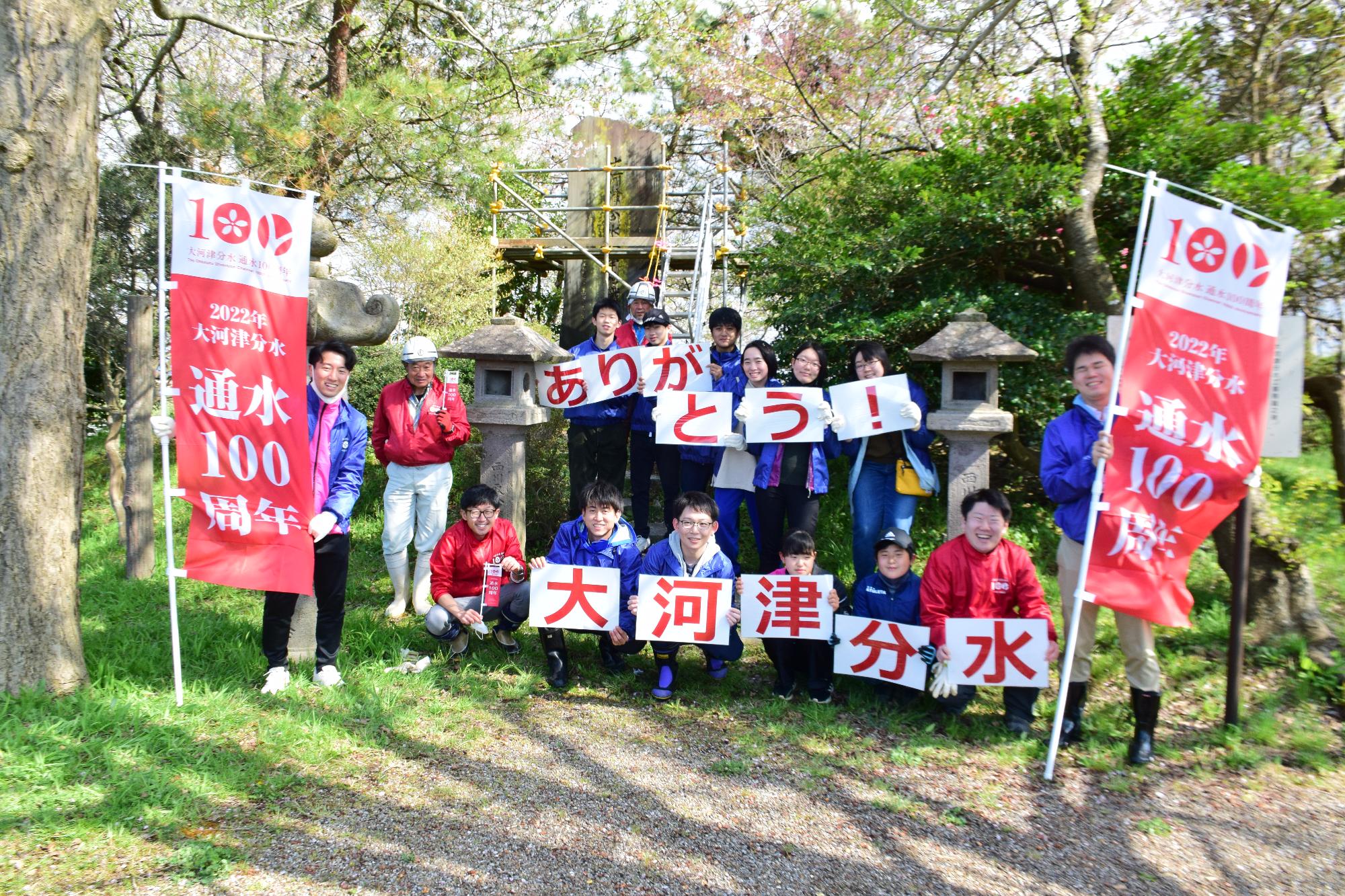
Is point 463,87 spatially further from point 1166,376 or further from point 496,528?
point 1166,376

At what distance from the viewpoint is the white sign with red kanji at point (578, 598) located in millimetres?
4758

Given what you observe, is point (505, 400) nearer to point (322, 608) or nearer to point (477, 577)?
point (477, 577)

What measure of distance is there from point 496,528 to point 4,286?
8.53 ft

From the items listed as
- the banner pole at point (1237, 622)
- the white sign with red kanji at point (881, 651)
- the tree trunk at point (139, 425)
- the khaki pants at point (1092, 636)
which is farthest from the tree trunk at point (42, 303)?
the banner pole at point (1237, 622)

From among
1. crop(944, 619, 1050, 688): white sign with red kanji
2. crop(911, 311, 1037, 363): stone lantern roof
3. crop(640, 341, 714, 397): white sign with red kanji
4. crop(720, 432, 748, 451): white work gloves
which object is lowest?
crop(944, 619, 1050, 688): white sign with red kanji

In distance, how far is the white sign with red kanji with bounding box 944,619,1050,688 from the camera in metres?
4.25

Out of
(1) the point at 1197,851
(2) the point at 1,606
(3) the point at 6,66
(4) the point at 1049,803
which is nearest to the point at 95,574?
(2) the point at 1,606

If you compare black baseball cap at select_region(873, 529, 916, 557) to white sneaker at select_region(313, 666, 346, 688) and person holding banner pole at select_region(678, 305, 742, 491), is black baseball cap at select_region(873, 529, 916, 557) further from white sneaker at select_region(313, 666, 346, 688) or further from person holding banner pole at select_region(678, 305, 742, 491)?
white sneaker at select_region(313, 666, 346, 688)

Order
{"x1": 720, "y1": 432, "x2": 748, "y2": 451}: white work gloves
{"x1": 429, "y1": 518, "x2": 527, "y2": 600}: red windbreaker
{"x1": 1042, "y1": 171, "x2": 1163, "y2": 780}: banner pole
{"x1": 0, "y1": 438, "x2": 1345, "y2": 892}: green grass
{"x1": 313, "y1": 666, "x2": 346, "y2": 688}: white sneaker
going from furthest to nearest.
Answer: {"x1": 720, "y1": 432, "x2": 748, "y2": 451}: white work gloves → {"x1": 429, "y1": 518, "x2": 527, "y2": 600}: red windbreaker → {"x1": 313, "y1": 666, "x2": 346, "y2": 688}: white sneaker → {"x1": 1042, "y1": 171, "x2": 1163, "y2": 780}: banner pole → {"x1": 0, "y1": 438, "x2": 1345, "y2": 892}: green grass

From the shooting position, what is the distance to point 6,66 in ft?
13.1

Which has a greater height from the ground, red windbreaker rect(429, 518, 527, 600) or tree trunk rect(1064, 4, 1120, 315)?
tree trunk rect(1064, 4, 1120, 315)

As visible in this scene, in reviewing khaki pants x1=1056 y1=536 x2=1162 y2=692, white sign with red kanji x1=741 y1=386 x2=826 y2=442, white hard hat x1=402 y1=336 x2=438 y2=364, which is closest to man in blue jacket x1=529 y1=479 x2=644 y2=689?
white sign with red kanji x1=741 y1=386 x2=826 y2=442

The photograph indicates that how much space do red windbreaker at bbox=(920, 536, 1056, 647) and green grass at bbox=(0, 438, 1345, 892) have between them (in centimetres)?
57

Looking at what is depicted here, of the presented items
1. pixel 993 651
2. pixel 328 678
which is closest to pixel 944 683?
pixel 993 651
